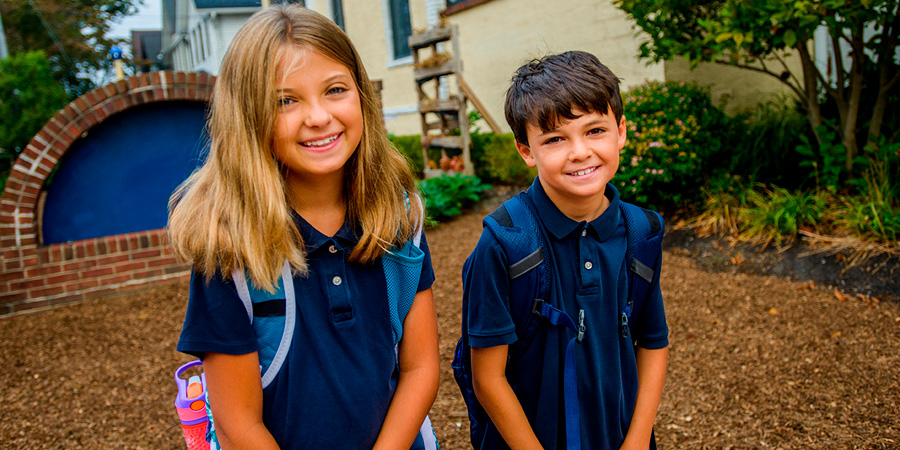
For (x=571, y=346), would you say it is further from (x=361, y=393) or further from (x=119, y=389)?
(x=119, y=389)

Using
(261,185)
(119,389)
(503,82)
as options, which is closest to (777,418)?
(261,185)

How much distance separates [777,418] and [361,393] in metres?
2.14

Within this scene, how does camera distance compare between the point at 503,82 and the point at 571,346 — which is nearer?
the point at 571,346

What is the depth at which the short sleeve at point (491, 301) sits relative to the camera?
1456 millimetres

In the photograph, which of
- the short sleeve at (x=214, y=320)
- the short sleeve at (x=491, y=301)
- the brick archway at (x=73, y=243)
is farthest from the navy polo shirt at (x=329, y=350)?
the brick archway at (x=73, y=243)

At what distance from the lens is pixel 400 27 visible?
41.2ft

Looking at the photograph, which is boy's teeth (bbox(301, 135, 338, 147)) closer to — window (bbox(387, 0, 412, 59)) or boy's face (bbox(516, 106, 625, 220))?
boy's face (bbox(516, 106, 625, 220))

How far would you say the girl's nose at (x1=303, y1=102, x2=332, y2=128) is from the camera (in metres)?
1.40

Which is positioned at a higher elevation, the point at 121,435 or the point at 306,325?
the point at 306,325

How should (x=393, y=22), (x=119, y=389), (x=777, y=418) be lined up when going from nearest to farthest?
(x=777, y=418) → (x=119, y=389) → (x=393, y=22)

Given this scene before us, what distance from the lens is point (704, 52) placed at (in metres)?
4.90

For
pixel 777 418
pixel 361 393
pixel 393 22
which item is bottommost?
pixel 777 418

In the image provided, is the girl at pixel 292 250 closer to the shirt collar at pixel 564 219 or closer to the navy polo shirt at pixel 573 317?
the navy polo shirt at pixel 573 317

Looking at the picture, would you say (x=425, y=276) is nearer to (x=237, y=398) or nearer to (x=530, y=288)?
(x=530, y=288)
